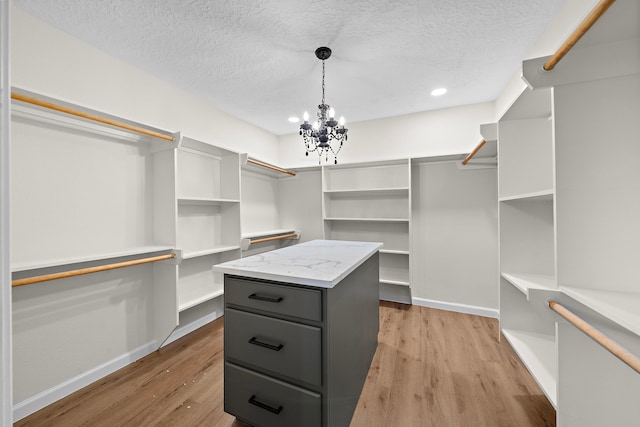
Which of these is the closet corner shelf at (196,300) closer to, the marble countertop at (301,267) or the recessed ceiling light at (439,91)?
the marble countertop at (301,267)

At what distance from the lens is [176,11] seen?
165cm

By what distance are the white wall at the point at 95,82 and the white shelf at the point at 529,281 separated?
2668 millimetres

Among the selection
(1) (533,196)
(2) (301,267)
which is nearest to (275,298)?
(2) (301,267)

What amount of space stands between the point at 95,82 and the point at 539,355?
3398 millimetres

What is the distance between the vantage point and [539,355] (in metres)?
1.25

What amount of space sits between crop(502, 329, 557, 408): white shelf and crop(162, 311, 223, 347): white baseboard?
2.73 m

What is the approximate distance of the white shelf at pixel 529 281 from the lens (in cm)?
113

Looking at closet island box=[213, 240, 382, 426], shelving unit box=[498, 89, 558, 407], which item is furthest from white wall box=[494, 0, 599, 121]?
closet island box=[213, 240, 382, 426]

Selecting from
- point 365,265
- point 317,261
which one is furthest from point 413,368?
point 317,261

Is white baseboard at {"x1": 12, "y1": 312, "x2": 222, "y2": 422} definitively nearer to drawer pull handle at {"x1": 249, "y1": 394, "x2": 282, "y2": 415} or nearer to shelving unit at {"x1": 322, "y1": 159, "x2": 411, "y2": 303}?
drawer pull handle at {"x1": 249, "y1": 394, "x2": 282, "y2": 415}

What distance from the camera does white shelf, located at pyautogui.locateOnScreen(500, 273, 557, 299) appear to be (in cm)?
113

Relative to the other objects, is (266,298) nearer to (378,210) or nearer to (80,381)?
(80,381)

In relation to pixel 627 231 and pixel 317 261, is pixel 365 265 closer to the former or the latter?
pixel 317 261

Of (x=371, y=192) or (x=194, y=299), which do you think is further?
(x=371, y=192)
